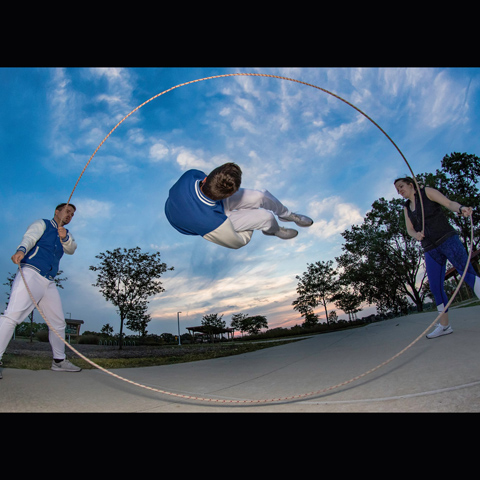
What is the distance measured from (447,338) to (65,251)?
5.90m

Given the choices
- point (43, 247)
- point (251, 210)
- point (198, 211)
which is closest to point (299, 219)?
point (251, 210)

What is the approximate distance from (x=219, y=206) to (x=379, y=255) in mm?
5403

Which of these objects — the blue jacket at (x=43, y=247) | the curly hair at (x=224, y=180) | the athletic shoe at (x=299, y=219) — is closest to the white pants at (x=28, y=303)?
the blue jacket at (x=43, y=247)

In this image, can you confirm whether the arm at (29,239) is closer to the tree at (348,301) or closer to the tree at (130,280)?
the tree at (130,280)

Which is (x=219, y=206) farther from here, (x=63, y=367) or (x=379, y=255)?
(x=379, y=255)

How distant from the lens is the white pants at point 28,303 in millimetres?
3428

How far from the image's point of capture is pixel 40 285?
3799mm

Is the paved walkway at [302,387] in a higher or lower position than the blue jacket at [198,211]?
lower

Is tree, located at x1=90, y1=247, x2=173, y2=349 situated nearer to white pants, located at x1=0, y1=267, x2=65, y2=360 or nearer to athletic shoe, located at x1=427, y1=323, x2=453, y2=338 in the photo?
white pants, located at x1=0, y1=267, x2=65, y2=360

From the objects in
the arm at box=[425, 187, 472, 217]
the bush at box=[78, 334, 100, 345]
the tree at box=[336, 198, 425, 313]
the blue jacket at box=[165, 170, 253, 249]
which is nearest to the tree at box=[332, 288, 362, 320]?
the tree at box=[336, 198, 425, 313]

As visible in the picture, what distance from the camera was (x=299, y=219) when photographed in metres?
4.64

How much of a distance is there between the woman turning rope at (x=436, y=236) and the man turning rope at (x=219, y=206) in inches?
79.4

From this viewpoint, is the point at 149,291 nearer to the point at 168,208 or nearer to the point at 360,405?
the point at 168,208
